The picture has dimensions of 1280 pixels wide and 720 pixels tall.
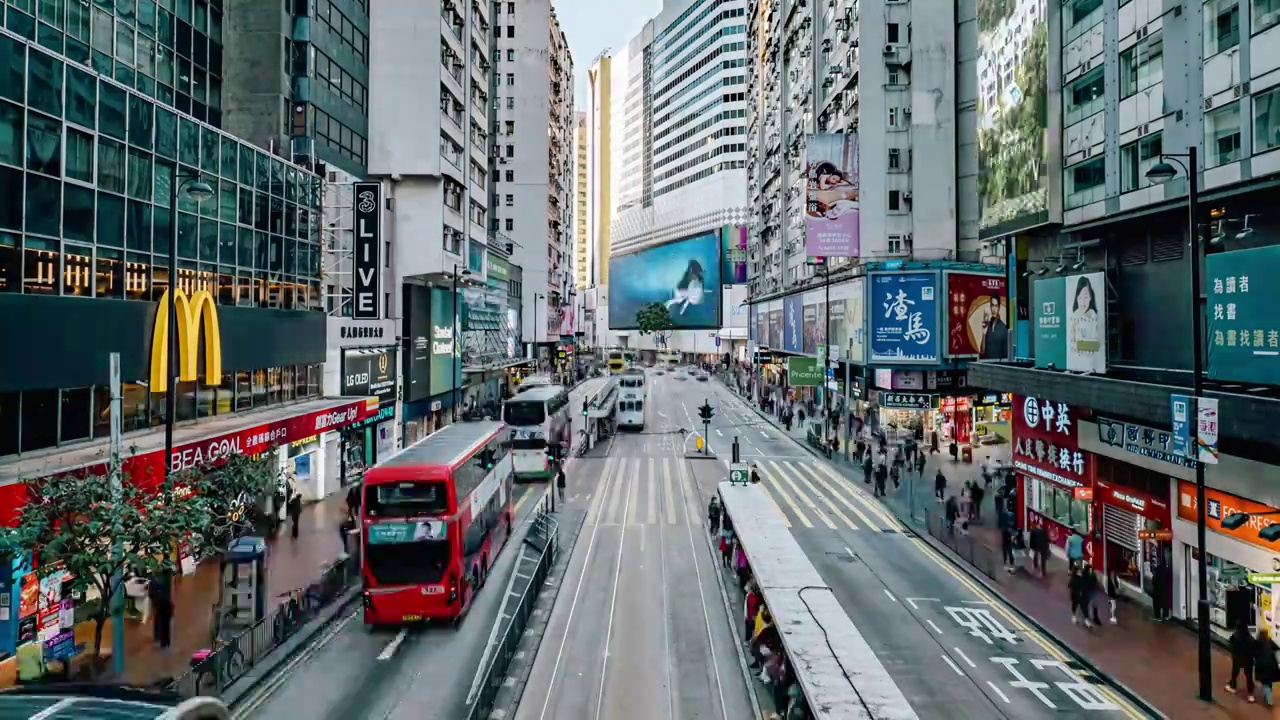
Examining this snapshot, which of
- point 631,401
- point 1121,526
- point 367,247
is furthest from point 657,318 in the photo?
point 1121,526

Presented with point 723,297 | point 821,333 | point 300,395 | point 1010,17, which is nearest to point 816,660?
point 1010,17

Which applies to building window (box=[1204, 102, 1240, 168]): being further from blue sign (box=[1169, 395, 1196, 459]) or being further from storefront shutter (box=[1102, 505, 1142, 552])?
storefront shutter (box=[1102, 505, 1142, 552])

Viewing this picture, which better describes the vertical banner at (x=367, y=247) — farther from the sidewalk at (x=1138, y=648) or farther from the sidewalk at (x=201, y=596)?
the sidewalk at (x=1138, y=648)

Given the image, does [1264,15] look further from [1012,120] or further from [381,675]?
[381,675]

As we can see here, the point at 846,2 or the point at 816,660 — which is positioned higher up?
the point at 846,2

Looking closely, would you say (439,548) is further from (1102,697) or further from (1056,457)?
(1056,457)

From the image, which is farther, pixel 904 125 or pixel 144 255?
pixel 904 125

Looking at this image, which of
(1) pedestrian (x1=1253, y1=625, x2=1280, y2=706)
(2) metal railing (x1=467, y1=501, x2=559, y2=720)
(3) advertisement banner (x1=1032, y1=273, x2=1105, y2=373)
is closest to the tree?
(2) metal railing (x1=467, y1=501, x2=559, y2=720)
